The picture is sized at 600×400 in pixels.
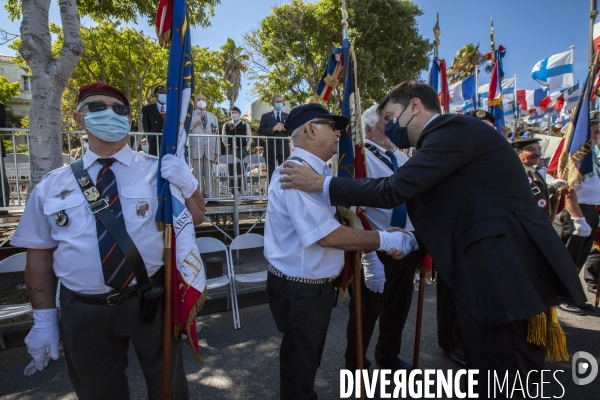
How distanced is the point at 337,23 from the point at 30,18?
13.1 meters

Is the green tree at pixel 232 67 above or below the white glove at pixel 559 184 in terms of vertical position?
above

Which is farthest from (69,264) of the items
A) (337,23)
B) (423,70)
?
(423,70)

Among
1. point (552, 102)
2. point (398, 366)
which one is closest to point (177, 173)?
point (398, 366)

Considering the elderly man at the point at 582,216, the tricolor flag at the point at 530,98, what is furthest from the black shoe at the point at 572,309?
the tricolor flag at the point at 530,98

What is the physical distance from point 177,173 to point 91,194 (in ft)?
1.46

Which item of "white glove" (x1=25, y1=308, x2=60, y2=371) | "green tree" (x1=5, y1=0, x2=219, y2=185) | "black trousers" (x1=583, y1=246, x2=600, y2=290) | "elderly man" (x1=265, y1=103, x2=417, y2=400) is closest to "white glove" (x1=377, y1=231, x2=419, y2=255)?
"elderly man" (x1=265, y1=103, x2=417, y2=400)

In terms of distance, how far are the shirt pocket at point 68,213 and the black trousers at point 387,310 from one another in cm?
182

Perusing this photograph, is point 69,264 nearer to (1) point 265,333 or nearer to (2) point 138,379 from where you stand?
(2) point 138,379

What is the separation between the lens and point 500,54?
6586mm

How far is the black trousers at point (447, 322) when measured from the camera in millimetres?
3412

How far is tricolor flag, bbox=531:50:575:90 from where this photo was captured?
11133 mm

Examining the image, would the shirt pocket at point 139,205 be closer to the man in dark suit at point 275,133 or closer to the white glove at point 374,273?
the white glove at point 374,273

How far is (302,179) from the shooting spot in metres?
1.98

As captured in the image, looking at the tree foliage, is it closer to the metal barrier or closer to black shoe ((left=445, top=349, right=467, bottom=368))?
the metal barrier
